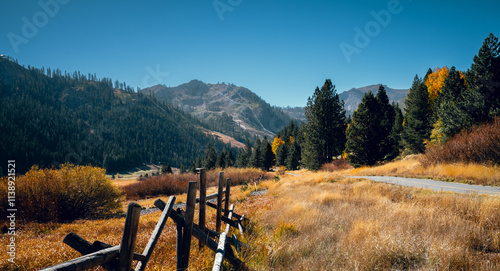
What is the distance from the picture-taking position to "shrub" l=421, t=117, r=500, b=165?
11.3 metres

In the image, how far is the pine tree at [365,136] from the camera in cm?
2317

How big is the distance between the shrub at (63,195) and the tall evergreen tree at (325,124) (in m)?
25.0

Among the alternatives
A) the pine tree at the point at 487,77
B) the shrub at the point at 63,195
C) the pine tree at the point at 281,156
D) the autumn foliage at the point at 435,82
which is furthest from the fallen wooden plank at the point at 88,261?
the pine tree at the point at 281,156

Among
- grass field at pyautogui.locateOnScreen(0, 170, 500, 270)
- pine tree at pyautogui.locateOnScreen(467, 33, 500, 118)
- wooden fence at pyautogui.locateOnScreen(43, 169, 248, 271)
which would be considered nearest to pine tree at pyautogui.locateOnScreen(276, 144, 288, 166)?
pine tree at pyautogui.locateOnScreen(467, 33, 500, 118)

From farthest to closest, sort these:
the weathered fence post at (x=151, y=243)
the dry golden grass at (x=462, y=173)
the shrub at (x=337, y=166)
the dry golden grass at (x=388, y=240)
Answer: the shrub at (x=337, y=166)
the dry golden grass at (x=462, y=173)
the dry golden grass at (x=388, y=240)
the weathered fence post at (x=151, y=243)

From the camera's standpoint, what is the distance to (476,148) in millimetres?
12086

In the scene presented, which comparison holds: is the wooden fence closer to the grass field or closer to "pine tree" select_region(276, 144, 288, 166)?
the grass field

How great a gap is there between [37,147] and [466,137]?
17135 cm

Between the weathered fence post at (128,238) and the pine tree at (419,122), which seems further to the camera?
the pine tree at (419,122)

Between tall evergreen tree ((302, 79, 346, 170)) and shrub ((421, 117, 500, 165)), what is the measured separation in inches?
577

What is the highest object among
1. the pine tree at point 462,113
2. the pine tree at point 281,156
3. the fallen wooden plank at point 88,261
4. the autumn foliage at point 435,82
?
the autumn foliage at point 435,82

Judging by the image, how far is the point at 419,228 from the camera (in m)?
4.83

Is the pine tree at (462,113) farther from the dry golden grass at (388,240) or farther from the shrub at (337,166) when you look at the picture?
the dry golden grass at (388,240)

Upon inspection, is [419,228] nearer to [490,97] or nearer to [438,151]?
[438,151]
